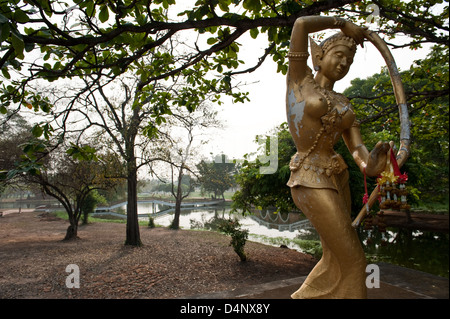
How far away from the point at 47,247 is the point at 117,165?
3.57m

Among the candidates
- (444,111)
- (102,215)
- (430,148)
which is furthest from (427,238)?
(102,215)

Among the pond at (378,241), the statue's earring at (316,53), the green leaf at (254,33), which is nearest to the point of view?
the statue's earring at (316,53)

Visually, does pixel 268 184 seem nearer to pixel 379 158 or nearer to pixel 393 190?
pixel 379 158

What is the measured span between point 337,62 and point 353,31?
29 cm

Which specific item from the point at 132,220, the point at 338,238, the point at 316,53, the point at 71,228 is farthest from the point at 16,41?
the point at 71,228

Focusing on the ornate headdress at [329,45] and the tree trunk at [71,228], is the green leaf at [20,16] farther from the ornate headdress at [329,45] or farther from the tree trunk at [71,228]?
the tree trunk at [71,228]

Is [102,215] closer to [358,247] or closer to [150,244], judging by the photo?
[150,244]

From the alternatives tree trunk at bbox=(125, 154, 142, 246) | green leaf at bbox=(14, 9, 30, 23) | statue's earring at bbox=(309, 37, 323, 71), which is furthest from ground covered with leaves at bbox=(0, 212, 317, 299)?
green leaf at bbox=(14, 9, 30, 23)

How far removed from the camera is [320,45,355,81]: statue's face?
2713 mm

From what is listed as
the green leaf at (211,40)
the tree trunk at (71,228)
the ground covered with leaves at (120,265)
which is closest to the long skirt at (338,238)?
the green leaf at (211,40)

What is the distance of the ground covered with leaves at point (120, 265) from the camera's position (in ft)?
24.4

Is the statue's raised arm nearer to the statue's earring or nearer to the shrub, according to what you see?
the statue's earring

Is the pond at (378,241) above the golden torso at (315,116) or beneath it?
beneath

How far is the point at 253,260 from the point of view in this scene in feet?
33.4
